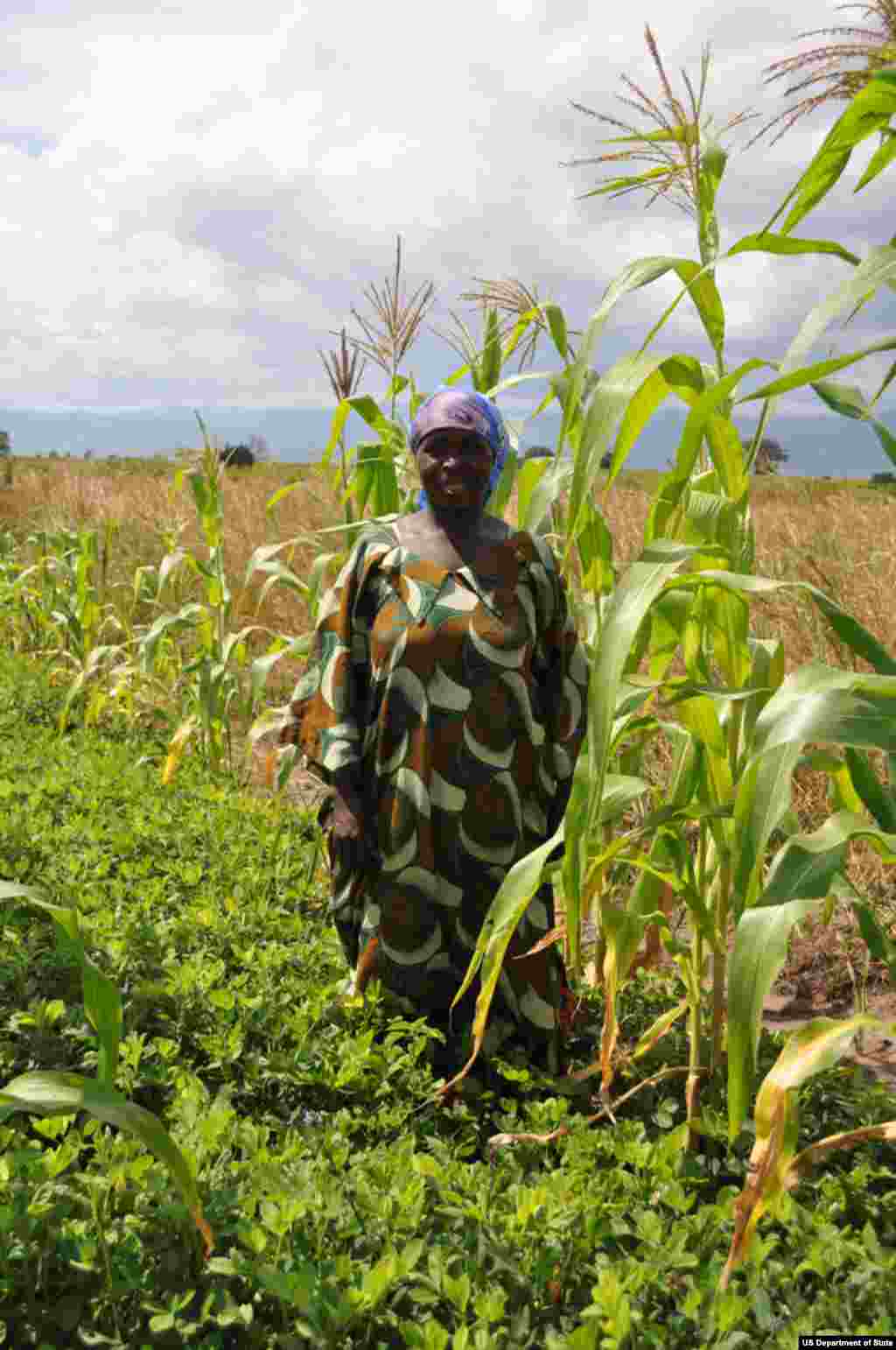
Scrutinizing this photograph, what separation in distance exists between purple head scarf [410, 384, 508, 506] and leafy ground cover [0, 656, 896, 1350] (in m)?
1.26

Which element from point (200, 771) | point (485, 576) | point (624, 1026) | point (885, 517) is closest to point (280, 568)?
point (200, 771)

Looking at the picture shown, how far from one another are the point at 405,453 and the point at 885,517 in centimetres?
550

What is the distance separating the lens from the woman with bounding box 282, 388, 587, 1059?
246 cm

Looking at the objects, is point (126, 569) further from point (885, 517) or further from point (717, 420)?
point (717, 420)

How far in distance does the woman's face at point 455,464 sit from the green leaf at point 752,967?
51.5 inches

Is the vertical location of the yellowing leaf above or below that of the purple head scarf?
below

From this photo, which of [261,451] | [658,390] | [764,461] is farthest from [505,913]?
[261,451]

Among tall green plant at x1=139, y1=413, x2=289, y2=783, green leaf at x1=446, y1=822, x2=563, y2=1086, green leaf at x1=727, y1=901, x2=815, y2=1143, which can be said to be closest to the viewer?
green leaf at x1=727, y1=901, x2=815, y2=1143

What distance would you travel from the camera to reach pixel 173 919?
9.32ft

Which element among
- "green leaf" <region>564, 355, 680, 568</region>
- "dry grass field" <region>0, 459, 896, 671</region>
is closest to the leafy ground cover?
"green leaf" <region>564, 355, 680, 568</region>

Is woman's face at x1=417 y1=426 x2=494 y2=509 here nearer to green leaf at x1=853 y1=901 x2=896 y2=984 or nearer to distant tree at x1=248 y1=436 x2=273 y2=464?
green leaf at x1=853 y1=901 x2=896 y2=984

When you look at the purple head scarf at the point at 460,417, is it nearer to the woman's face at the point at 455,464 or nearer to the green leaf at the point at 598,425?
the woman's face at the point at 455,464

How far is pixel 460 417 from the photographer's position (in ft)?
7.97

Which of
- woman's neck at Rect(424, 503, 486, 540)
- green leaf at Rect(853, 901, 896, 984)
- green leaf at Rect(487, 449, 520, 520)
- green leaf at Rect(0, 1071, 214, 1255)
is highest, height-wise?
green leaf at Rect(487, 449, 520, 520)
